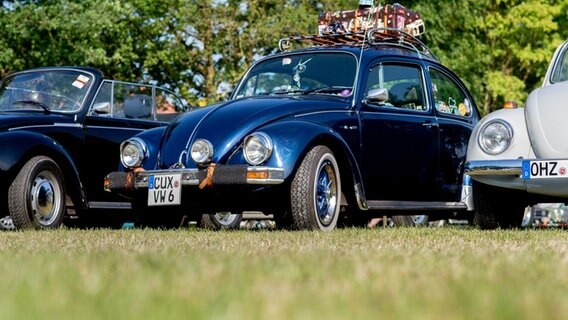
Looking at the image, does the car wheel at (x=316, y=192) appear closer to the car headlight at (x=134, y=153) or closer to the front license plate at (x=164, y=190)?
the front license plate at (x=164, y=190)

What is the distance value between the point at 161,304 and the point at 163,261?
4.43 feet

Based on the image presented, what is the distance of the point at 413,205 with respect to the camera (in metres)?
9.34

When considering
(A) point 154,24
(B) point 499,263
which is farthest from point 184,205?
(A) point 154,24

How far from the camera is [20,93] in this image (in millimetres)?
10844

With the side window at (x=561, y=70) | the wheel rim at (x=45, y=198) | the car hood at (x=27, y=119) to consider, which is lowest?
the wheel rim at (x=45, y=198)

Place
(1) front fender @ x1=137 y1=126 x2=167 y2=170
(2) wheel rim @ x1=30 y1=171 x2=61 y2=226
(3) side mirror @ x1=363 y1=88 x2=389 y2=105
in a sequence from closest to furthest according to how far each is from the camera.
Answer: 1. (1) front fender @ x1=137 y1=126 x2=167 y2=170
2. (3) side mirror @ x1=363 y1=88 x2=389 y2=105
3. (2) wheel rim @ x1=30 y1=171 x2=61 y2=226

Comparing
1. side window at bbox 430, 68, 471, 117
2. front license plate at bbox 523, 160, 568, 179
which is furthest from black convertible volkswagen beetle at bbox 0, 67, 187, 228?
front license plate at bbox 523, 160, 568, 179

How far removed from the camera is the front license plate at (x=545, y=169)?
8.05 meters

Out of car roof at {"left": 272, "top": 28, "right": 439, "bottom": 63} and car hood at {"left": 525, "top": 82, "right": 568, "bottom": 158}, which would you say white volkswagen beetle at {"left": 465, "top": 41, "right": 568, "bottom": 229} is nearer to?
car hood at {"left": 525, "top": 82, "right": 568, "bottom": 158}

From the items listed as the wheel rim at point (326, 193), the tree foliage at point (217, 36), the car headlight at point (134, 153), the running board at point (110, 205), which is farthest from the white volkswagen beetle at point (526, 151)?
the tree foliage at point (217, 36)

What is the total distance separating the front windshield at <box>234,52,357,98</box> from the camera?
9180 mm

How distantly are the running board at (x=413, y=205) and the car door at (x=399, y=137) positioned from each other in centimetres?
6

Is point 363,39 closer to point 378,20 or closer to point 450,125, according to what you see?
point 378,20

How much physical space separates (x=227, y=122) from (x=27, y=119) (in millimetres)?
2813
